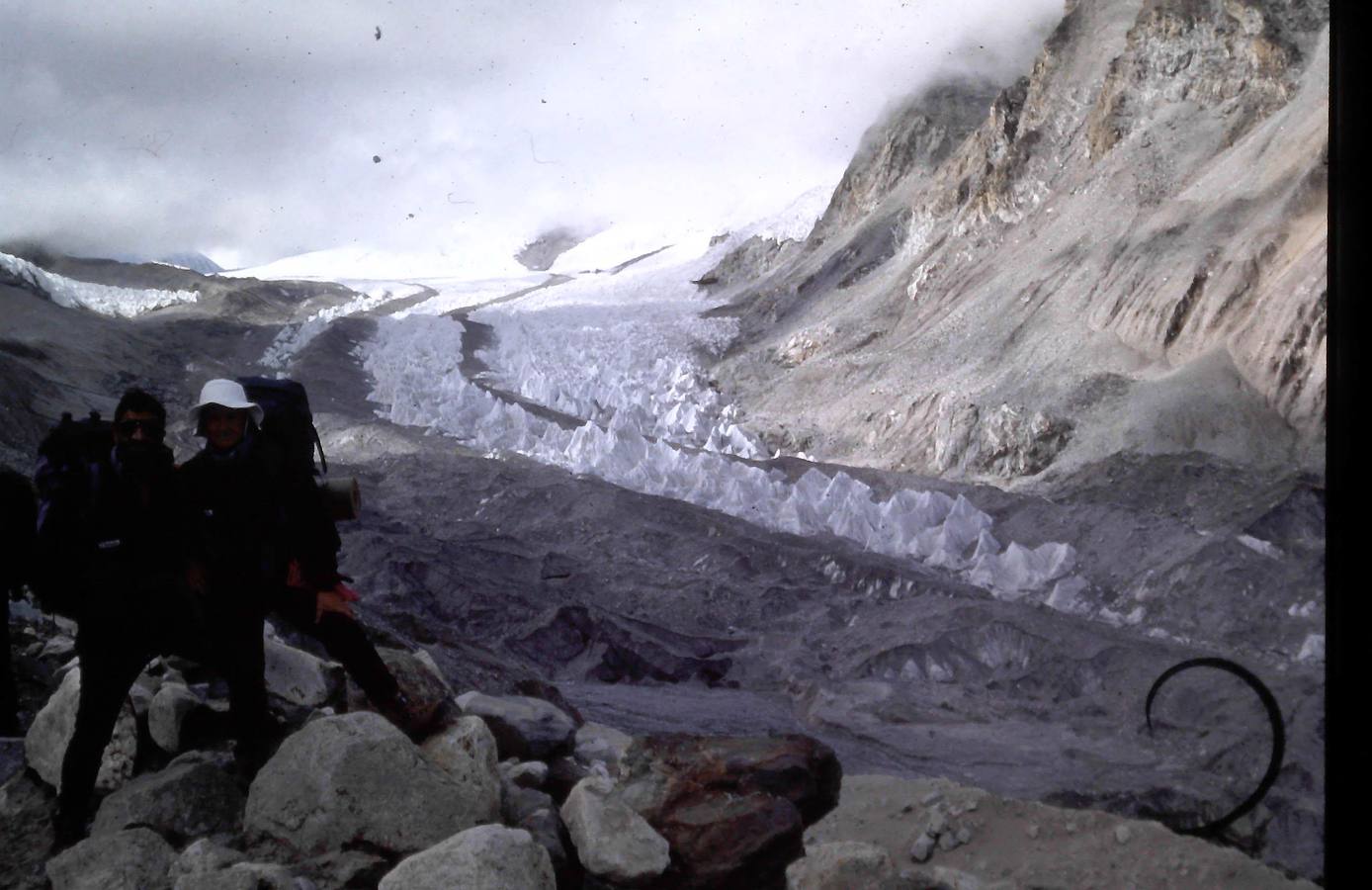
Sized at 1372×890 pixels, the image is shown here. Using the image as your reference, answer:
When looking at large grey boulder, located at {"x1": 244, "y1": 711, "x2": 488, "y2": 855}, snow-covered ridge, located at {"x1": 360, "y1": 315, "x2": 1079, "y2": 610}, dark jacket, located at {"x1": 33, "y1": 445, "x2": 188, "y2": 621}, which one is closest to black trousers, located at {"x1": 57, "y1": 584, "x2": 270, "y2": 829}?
dark jacket, located at {"x1": 33, "y1": 445, "x2": 188, "y2": 621}

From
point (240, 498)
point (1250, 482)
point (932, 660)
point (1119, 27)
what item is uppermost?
point (1119, 27)

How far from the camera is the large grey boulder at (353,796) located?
8.32ft

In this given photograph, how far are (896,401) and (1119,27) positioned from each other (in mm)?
8961

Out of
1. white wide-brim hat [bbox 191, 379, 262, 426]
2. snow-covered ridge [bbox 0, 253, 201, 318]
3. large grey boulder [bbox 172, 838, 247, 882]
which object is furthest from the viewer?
snow-covered ridge [bbox 0, 253, 201, 318]

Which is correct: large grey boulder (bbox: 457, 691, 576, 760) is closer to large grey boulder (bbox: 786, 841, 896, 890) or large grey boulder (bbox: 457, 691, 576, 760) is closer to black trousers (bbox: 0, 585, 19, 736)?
large grey boulder (bbox: 786, 841, 896, 890)

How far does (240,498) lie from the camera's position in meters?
2.87

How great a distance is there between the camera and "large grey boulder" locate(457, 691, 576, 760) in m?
3.31

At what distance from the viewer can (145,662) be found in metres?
2.84

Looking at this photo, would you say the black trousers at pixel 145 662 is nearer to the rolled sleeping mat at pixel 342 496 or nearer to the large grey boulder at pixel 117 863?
the large grey boulder at pixel 117 863

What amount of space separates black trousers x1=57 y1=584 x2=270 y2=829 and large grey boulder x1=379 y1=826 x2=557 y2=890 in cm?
80

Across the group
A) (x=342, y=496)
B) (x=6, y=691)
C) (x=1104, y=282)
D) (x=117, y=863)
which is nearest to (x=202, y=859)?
(x=117, y=863)

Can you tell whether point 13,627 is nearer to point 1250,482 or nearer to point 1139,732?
point 1139,732

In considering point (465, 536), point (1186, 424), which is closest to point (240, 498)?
point (465, 536)

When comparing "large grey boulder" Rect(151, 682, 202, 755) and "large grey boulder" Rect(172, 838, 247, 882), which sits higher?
"large grey boulder" Rect(151, 682, 202, 755)
